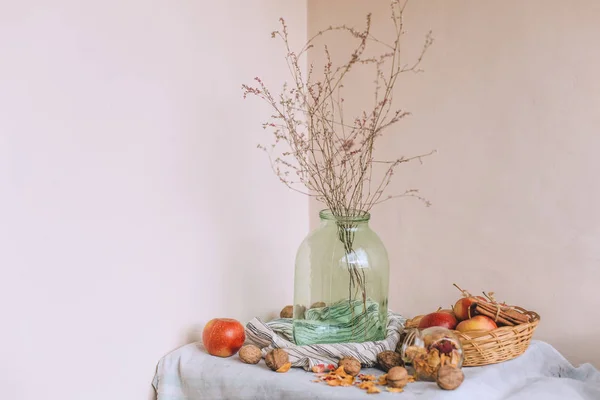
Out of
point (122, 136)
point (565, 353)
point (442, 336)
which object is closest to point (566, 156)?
point (565, 353)

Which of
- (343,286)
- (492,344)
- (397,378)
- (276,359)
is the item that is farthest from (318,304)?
(492,344)

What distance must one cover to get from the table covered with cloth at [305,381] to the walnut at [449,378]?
0.5 inches

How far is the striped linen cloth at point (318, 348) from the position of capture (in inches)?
50.4

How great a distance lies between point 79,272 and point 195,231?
14.1 inches

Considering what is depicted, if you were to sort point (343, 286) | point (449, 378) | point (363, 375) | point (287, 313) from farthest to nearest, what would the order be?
1. point (287, 313)
2. point (343, 286)
3. point (363, 375)
4. point (449, 378)

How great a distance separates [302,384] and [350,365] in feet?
0.35

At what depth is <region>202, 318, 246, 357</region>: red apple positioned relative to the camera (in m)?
1.33

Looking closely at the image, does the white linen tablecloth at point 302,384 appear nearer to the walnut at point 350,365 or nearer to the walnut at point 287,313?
the walnut at point 350,365

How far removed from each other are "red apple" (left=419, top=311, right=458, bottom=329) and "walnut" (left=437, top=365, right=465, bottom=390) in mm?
225

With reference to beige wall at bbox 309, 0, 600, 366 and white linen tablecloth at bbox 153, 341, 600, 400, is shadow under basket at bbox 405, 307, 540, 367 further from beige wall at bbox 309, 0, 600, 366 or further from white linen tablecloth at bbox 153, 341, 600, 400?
beige wall at bbox 309, 0, 600, 366

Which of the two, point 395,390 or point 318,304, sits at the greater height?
point 318,304

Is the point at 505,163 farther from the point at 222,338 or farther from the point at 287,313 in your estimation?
the point at 222,338

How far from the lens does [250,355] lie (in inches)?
51.1

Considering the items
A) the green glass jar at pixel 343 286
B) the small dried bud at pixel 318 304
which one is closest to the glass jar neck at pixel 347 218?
the green glass jar at pixel 343 286
